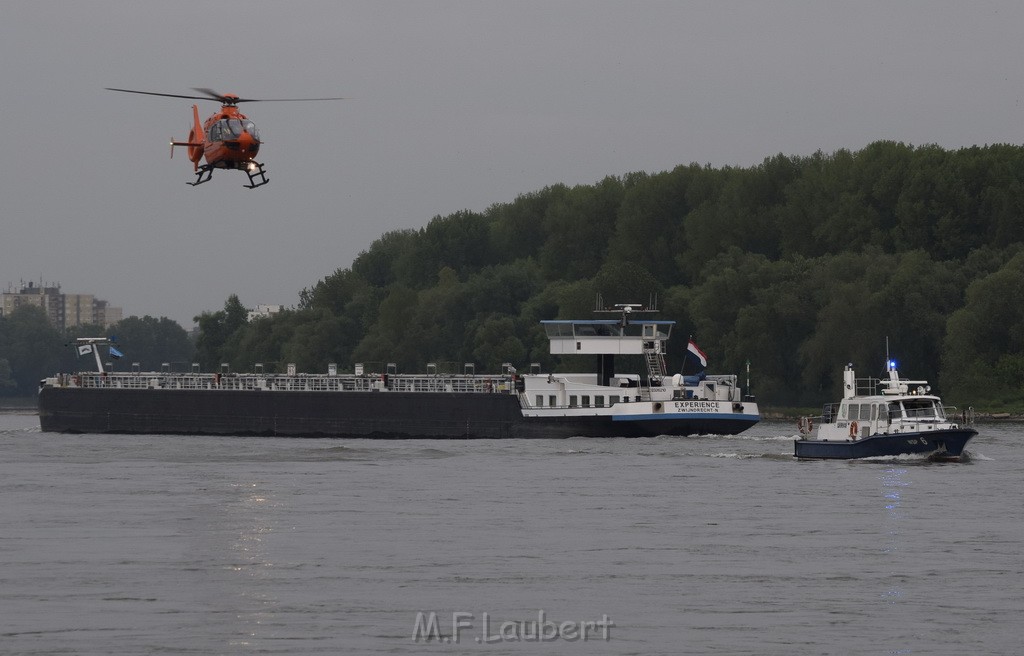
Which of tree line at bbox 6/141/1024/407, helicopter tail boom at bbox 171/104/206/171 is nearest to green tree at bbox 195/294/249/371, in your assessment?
tree line at bbox 6/141/1024/407

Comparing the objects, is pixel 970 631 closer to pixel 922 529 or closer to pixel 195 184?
pixel 922 529

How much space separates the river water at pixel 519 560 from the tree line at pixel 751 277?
5204cm

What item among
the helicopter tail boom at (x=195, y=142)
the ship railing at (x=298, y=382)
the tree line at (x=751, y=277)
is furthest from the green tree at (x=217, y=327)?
the helicopter tail boom at (x=195, y=142)

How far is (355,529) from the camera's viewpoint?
141ft

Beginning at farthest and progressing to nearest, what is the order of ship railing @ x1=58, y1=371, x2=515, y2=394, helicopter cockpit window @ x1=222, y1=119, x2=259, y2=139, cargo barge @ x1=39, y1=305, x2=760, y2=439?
ship railing @ x1=58, y1=371, x2=515, y2=394 → cargo barge @ x1=39, y1=305, x2=760, y2=439 → helicopter cockpit window @ x1=222, y1=119, x2=259, y2=139

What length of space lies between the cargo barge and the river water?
27449mm

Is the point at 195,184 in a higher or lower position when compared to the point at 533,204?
lower

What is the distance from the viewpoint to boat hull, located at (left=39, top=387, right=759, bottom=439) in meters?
92.8

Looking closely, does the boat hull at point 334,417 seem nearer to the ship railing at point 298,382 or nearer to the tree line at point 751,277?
the ship railing at point 298,382

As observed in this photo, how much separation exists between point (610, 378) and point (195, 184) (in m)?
44.6

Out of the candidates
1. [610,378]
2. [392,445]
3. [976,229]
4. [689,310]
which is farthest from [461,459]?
[976,229]

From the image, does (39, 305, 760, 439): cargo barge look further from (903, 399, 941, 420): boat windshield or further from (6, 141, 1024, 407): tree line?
(903, 399, 941, 420): boat windshield

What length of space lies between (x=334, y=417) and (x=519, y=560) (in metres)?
68.7

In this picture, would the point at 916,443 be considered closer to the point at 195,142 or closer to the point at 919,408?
the point at 919,408
